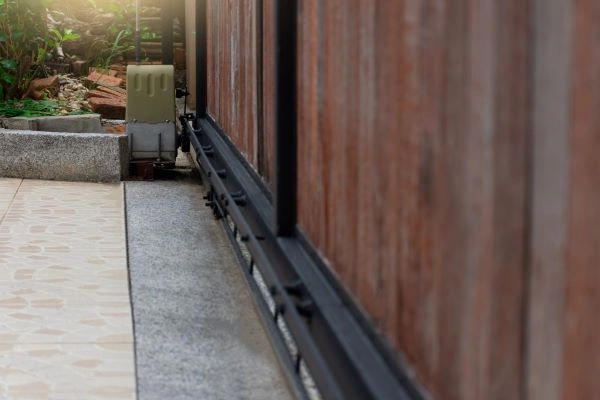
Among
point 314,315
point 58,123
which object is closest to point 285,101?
point 314,315

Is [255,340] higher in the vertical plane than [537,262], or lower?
lower

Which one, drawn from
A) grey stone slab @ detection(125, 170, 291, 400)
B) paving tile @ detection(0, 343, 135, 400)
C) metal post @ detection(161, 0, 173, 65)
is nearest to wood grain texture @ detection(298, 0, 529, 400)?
grey stone slab @ detection(125, 170, 291, 400)

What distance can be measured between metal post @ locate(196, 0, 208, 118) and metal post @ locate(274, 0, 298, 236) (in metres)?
5.05

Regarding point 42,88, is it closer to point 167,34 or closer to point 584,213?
point 167,34

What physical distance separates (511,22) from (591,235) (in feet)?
1.43

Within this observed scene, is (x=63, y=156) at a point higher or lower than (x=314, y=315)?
lower

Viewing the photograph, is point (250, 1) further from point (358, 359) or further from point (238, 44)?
point (358, 359)

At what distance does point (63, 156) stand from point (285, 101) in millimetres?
5030

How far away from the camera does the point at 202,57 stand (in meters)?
9.35

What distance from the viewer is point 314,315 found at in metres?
3.58

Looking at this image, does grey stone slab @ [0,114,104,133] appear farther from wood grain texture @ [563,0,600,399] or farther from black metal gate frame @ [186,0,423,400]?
wood grain texture @ [563,0,600,399]

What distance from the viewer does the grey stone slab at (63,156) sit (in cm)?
895

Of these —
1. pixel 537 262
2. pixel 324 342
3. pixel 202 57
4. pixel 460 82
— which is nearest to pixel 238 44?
pixel 202 57

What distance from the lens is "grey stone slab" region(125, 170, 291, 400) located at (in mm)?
4266
